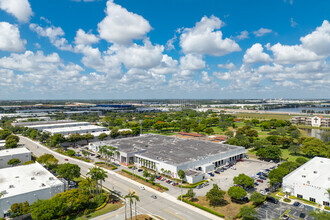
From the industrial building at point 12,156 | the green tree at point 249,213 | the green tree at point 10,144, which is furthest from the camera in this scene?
the green tree at point 10,144

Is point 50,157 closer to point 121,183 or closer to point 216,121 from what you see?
point 121,183

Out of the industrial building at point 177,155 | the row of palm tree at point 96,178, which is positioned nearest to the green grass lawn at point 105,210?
the row of palm tree at point 96,178

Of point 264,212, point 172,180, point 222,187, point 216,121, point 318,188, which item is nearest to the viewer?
point 264,212

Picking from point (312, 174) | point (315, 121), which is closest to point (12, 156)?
point (312, 174)

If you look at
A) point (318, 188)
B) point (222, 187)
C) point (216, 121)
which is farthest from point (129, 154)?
point (216, 121)

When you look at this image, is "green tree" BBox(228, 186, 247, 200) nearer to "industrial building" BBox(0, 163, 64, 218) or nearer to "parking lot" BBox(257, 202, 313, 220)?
"parking lot" BBox(257, 202, 313, 220)

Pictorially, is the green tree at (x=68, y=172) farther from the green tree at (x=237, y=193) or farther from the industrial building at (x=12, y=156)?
the green tree at (x=237, y=193)

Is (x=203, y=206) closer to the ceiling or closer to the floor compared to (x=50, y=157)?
closer to the floor

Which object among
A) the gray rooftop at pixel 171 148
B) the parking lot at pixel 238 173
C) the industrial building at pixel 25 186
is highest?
the industrial building at pixel 25 186
